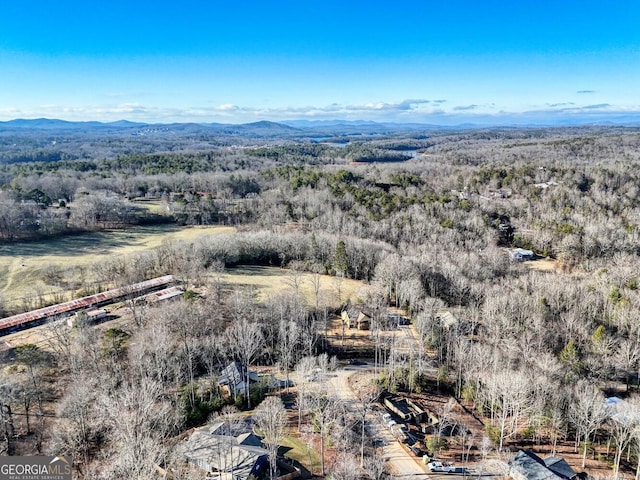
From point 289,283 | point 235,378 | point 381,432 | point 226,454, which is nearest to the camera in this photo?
point 226,454

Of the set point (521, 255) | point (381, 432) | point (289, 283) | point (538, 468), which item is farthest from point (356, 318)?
point (521, 255)

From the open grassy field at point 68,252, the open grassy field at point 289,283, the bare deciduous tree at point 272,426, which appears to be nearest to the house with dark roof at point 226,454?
the bare deciduous tree at point 272,426

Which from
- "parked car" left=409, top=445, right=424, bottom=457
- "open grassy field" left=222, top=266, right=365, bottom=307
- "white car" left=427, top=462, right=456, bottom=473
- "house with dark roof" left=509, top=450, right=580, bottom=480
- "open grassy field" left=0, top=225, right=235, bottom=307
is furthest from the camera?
"open grassy field" left=222, top=266, right=365, bottom=307

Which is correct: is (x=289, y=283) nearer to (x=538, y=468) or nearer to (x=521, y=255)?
(x=538, y=468)

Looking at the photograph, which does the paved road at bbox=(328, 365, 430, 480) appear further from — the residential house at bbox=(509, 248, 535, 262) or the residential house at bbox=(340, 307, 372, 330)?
the residential house at bbox=(509, 248, 535, 262)

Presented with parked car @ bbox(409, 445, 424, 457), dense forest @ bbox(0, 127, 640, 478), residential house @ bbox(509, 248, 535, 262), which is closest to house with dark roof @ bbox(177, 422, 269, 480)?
dense forest @ bbox(0, 127, 640, 478)

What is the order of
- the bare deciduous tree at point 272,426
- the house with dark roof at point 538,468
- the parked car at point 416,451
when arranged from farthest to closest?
the parked car at point 416,451
the house with dark roof at point 538,468
the bare deciduous tree at point 272,426

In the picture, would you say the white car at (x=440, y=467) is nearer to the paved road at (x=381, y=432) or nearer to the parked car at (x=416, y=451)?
the paved road at (x=381, y=432)
